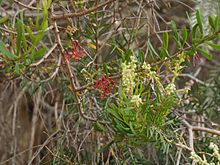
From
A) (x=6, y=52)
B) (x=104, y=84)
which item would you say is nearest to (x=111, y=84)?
(x=104, y=84)

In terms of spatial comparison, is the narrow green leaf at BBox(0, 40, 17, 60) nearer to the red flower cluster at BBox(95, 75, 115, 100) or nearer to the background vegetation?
the background vegetation

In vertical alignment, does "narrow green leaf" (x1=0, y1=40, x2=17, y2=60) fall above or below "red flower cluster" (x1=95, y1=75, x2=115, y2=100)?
above

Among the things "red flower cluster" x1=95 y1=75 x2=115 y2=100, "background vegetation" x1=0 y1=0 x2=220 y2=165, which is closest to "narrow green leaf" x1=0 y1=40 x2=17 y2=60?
"background vegetation" x1=0 y1=0 x2=220 y2=165

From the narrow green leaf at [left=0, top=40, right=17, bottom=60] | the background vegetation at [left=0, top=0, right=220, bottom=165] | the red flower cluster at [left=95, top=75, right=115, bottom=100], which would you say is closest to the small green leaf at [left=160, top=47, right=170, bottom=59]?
the background vegetation at [left=0, top=0, right=220, bottom=165]

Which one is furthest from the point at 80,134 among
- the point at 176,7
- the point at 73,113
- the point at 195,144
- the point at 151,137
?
the point at 176,7

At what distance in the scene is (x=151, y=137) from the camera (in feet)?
2.39

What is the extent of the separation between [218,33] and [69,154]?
Answer: 50 centimetres

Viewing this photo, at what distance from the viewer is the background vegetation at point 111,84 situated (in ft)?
2.31

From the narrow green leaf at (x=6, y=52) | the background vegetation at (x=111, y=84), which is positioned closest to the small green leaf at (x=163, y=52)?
the background vegetation at (x=111, y=84)

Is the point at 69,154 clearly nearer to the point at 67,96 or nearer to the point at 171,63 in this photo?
the point at 67,96

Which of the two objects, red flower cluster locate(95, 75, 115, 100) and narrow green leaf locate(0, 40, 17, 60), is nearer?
narrow green leaf locate(0, 40, 17, 60)

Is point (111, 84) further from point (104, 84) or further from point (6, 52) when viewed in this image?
point (6, 52)

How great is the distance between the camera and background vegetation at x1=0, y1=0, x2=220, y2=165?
0.71 meters

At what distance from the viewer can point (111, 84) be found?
2.57 ft
